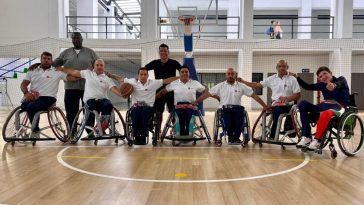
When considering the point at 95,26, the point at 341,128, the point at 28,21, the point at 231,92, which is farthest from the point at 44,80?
the point at 95,26

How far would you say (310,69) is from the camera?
12117 mm

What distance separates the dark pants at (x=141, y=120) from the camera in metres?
3.88

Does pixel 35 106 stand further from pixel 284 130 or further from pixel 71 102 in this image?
pixel 284 130

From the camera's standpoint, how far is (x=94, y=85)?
13.6ft

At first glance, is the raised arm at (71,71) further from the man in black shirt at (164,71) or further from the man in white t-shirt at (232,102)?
the man in white t-shirt at (232,102)

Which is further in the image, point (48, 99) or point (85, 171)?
point (48, 99)

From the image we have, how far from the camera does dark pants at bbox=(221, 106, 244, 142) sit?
3.91 m

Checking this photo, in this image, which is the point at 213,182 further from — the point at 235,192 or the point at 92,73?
the point at 92,73

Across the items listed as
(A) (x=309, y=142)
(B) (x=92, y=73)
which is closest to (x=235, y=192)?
(A) (x=309, y=142)

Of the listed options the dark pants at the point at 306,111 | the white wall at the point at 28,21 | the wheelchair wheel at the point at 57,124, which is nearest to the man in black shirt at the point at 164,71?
the wheelchair wheel at the point at 57,124

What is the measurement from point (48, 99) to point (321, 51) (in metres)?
9.80

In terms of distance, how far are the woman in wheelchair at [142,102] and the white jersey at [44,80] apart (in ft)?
2.81

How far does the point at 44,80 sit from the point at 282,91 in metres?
3.07

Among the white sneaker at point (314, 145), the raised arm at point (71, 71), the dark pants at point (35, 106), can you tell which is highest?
the raised arm at point (71, 71)
